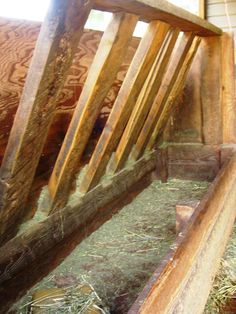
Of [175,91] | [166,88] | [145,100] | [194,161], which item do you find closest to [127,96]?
[145,100]

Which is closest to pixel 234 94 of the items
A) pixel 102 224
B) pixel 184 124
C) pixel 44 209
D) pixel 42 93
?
pixel 184 124

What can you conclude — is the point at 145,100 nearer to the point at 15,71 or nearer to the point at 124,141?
the point at 124,141

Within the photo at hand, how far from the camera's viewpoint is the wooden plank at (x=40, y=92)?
1.32 metres

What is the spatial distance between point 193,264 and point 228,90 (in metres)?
2.36

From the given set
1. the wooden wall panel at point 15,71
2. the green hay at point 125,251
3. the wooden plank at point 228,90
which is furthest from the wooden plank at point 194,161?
the wooden wall panel at point 15,71

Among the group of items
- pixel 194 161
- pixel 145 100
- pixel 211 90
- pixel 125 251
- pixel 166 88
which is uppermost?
pixel 211 90

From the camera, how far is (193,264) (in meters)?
1.32

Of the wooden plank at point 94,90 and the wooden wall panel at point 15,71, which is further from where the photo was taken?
the wooden plank at point 94,90

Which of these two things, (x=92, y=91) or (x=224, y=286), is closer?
(x=92, y=91)

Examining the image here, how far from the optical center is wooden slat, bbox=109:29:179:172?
7.99ft

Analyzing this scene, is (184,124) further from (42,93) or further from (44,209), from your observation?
(42,93)

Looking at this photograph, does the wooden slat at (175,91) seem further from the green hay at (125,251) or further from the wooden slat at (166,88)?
the green hay at (125,251)

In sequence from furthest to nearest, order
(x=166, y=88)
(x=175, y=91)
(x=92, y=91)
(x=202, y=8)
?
1. (x=202, y=8)
2. (x=175, y=91)
3. (x=166, y=88)
4. (x=92, y=91)

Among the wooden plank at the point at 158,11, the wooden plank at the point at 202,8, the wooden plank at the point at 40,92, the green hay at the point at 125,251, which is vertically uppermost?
the wooden plank at the point at 202,8
